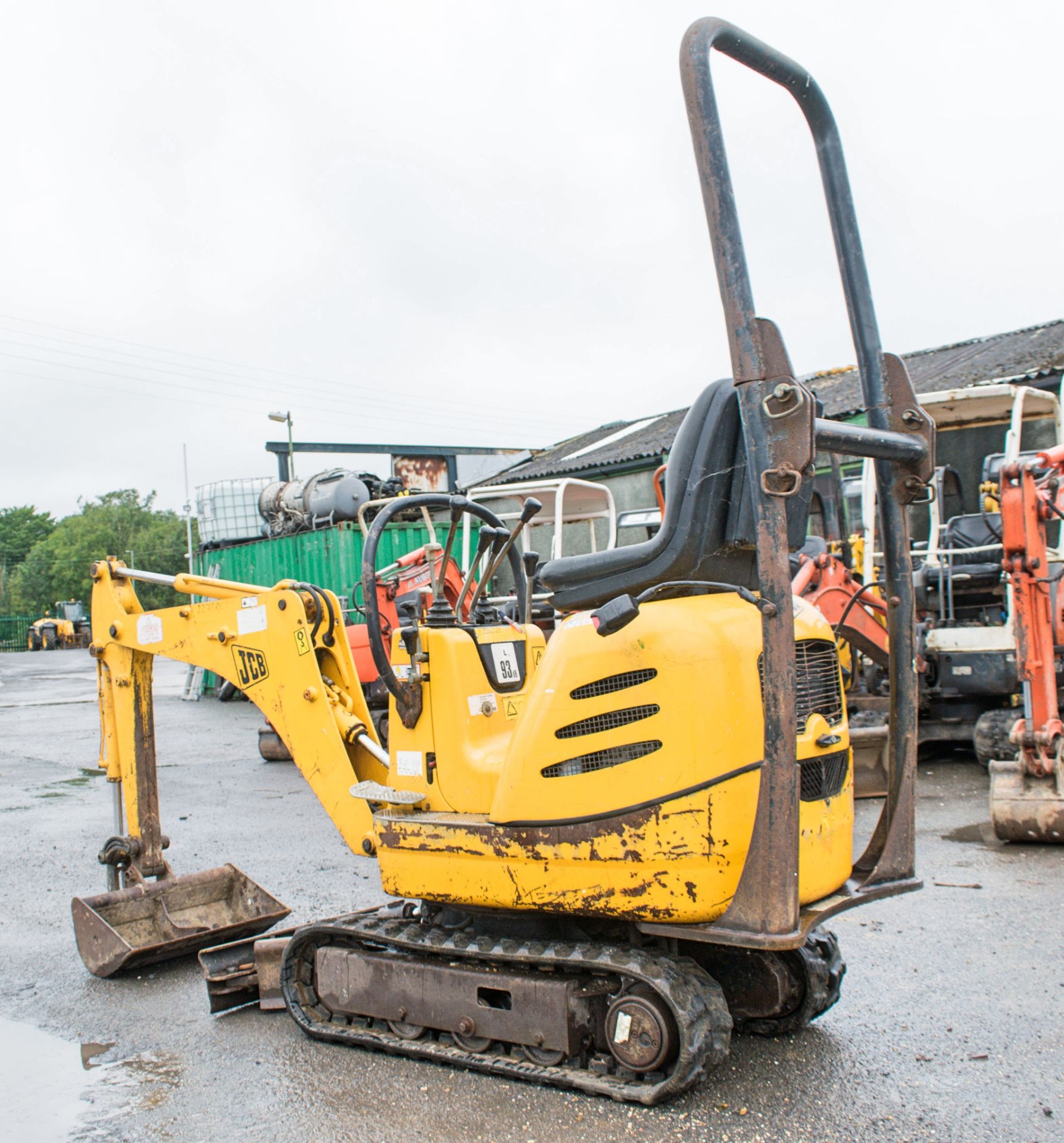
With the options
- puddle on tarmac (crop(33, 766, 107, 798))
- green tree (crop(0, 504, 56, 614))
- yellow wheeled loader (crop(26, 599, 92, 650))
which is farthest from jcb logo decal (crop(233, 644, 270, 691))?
green tree (crop(0, 504, 56, 614))

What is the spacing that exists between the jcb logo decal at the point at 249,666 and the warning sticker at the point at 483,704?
1122 millimetres

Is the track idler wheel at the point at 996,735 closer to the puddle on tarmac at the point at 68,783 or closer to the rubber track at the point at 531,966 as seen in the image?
the rubber track at the point at 531,966

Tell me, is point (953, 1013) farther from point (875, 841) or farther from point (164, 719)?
point (164, 719)

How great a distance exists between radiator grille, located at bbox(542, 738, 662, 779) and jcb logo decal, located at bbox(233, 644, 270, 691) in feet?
5.79

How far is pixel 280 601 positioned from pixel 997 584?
23.0ft

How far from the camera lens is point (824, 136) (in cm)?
361

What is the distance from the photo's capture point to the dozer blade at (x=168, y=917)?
16.0 feet

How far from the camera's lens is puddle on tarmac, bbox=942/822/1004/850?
6648mm

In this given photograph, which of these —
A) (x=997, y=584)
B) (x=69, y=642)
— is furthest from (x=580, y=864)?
(x=69, y=642)

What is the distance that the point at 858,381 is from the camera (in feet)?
61.0

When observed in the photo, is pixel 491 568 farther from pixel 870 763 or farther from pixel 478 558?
pixel 870 763

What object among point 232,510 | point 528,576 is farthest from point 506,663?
point 232,510

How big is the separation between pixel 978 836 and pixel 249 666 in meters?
4.69

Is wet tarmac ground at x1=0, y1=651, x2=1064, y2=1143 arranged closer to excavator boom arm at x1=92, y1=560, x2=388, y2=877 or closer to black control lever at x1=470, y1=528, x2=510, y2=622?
excavator boom arm at x1=92, y1=560, x2=388, y2=877
